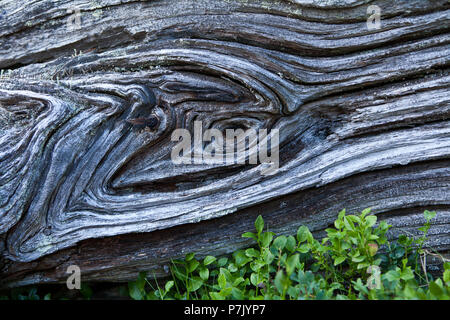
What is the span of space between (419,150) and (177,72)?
228cm

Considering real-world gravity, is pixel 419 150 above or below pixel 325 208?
above

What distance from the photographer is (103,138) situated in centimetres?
382

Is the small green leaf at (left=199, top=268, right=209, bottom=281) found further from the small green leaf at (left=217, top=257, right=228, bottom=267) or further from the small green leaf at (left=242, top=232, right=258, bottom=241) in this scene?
the small green leaf at (left=242, top=232, right=258, bottom=241)

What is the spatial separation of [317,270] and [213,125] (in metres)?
1.59

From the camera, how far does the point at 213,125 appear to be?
388 cm

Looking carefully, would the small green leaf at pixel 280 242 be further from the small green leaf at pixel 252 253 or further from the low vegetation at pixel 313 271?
the small green leaf at pixel 252 253

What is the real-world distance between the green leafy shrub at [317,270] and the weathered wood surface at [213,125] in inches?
8.9

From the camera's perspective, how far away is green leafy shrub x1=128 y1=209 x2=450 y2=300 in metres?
2.90

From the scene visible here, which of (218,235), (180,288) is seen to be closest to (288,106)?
(218,235)

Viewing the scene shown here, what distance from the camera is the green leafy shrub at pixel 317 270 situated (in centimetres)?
290

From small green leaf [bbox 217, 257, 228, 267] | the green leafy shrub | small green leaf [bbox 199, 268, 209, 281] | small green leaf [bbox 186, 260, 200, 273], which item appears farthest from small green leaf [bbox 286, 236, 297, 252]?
small green leaf [bbox 186, 260, 200, 273]

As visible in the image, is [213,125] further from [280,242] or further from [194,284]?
[194,284]

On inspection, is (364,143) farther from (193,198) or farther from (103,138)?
(103,138)

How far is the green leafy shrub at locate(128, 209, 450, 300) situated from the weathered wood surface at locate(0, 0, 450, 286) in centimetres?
23
